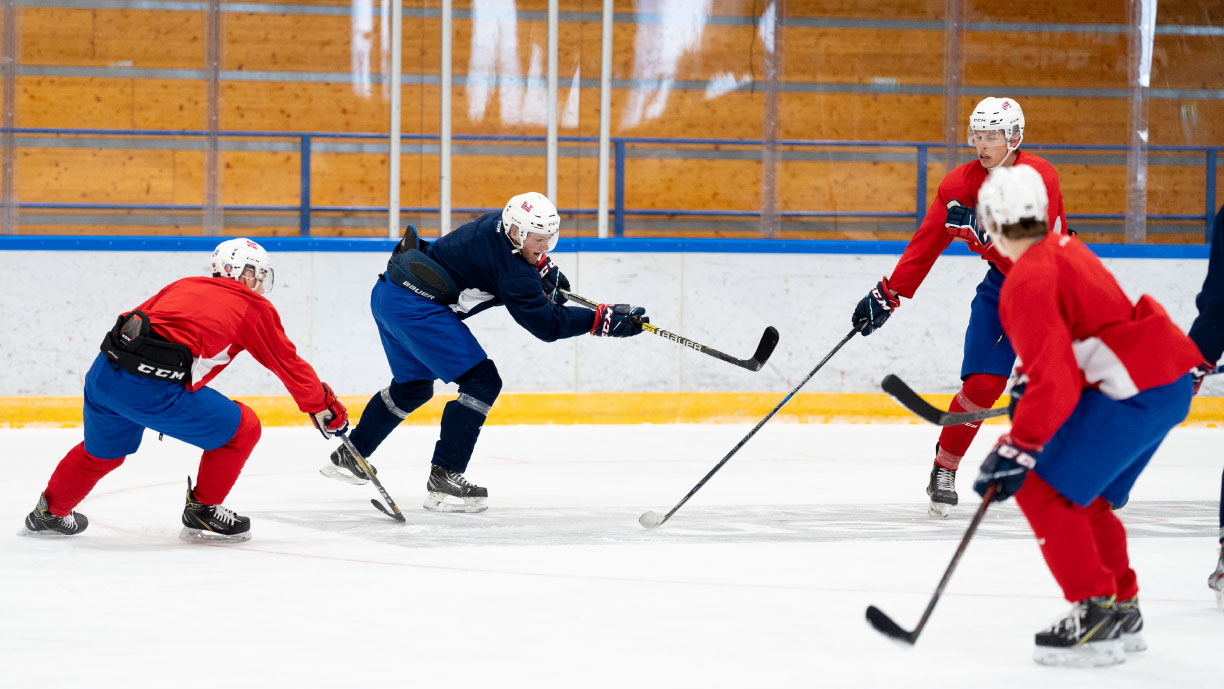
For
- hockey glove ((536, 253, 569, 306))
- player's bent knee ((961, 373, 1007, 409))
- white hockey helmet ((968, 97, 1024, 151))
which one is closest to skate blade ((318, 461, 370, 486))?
hockey glove ((536, 253, 569, 306))

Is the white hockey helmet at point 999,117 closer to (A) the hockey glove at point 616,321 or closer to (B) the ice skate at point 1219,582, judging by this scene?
(A) the hockey glove at point 616,321

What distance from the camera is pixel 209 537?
4066mm

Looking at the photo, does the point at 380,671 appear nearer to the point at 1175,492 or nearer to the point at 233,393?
the point at 1175,492

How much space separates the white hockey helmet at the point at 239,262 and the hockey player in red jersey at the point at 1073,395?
7.02ft

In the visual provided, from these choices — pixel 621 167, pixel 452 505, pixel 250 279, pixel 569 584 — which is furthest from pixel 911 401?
pixel 621 167

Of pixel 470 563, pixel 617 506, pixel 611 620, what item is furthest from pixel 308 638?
pixel 617 506

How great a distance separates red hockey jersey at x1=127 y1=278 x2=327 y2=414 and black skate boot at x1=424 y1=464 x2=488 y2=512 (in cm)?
65

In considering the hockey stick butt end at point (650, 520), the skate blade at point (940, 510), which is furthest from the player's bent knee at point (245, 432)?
the skate blade at point (940, 510)

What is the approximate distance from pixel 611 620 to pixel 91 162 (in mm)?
5289

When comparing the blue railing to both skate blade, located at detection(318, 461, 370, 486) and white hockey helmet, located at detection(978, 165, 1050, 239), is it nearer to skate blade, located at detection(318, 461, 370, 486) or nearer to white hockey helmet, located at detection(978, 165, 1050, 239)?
skate blade, located at detection(318, 461, 370, 486)

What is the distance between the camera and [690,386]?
23.6 ft

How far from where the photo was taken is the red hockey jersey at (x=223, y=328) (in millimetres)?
3865

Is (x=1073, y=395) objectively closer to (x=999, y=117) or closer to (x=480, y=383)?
(x=999, y=117)

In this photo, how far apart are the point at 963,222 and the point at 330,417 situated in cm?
206
